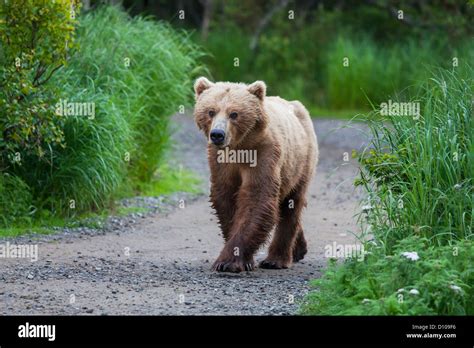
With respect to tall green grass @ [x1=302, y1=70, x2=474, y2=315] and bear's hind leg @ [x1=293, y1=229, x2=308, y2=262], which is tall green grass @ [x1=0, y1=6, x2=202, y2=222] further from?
tall green grass @ [x1=302, y1=70, x2=474, y2=315]

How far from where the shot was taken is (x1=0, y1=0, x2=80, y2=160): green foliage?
9.93m

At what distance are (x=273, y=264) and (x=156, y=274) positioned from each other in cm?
114

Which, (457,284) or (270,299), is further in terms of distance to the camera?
(270,299)

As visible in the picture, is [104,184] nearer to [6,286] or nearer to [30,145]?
[30,145]

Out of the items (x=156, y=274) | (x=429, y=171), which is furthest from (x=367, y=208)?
(x=156, y=274)

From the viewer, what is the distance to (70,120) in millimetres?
11008

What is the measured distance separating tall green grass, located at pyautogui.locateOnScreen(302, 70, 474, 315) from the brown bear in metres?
0.82

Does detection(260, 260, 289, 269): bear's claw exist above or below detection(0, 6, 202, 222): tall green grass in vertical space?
below

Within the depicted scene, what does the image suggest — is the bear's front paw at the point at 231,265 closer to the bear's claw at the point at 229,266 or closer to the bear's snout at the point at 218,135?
the bear's claw at the point at 229,266

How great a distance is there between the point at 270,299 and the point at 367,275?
0.84 meters

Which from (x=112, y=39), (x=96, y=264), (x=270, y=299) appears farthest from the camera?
(x=112, y=39)

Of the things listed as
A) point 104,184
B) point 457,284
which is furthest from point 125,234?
point 457,284

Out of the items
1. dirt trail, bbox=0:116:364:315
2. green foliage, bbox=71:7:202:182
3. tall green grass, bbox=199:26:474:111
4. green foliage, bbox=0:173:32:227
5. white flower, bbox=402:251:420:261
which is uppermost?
tall green grass, bbox=199:26:474:111

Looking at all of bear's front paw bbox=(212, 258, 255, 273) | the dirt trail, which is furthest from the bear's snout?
the dirt trail
